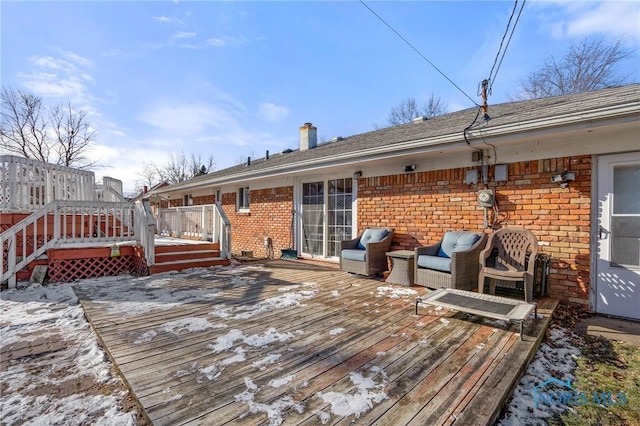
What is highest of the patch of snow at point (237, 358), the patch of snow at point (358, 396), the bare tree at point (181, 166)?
the bare tree at point (181, 166)

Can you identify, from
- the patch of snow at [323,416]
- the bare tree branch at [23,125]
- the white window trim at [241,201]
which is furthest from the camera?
the bare tree branch at [23,125]

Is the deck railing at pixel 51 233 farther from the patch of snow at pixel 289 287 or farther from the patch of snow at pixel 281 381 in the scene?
the patch of snow at pixel 281 381

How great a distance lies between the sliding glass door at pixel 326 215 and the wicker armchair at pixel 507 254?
3065 millimetres

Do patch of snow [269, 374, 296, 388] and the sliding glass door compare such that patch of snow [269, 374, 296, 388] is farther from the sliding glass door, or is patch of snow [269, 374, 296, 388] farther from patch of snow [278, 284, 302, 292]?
the sliding glass door

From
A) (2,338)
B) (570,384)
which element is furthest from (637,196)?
(2,338)

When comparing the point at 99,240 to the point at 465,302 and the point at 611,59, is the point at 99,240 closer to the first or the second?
the point at 465,302

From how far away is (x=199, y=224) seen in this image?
843 centimetres

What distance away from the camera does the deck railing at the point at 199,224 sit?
724cm

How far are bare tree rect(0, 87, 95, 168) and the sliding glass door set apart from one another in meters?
21.9

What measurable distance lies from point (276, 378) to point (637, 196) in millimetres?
4844

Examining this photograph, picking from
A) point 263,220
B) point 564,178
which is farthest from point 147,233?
point 564,178

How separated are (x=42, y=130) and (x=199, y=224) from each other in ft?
66.4

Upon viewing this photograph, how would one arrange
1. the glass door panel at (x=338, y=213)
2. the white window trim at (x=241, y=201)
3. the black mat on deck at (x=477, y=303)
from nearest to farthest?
the black mat on deck at (x=477, y=303)
the glass door panel at (x=338, y=213)
the white window trim at (x=241, y=201)

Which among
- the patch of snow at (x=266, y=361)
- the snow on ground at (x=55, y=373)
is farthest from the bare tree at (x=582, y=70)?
the snow on ground at (x=55, y=373)
